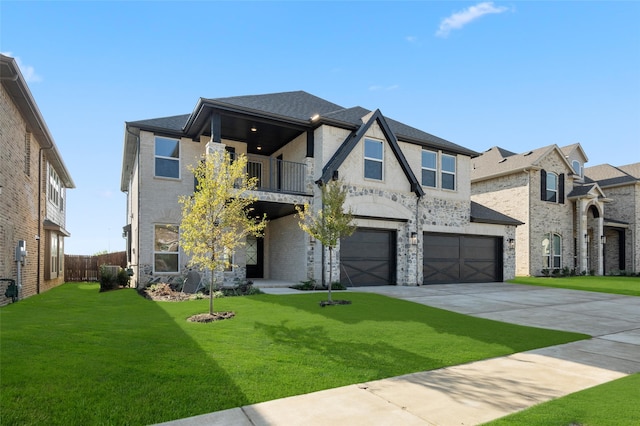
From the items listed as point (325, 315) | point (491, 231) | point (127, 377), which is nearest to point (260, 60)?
point (325, 315)

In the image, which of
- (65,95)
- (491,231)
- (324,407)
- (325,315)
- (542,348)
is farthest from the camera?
(491,231)

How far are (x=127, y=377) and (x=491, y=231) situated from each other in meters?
Result: 19.5

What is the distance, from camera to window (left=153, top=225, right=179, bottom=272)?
15066 millimetres

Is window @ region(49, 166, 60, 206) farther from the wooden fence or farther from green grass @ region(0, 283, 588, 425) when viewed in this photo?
green grass @ region(0, 283, 588, 425)

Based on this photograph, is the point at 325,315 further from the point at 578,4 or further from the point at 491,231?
the point at 491,231

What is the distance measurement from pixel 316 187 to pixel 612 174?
29160 mm

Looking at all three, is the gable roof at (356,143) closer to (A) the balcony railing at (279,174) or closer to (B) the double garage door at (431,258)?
(A) the balcony railing at (279,174)

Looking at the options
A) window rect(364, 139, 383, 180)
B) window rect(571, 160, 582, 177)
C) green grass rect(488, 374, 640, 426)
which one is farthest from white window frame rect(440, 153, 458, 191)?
window rect(571, 160, 582, 177)

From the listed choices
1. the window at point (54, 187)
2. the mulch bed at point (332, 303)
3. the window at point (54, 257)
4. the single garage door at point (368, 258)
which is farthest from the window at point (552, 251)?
the window at point (54, 187)

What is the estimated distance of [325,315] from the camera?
357 inches

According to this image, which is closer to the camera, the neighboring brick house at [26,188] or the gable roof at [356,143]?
the neighboring brick house at [26,188]

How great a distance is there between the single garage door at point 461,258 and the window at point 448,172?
2.61 metres

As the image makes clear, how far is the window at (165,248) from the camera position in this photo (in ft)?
49.4

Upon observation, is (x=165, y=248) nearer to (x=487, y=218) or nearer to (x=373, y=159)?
(x=373, y=159)
